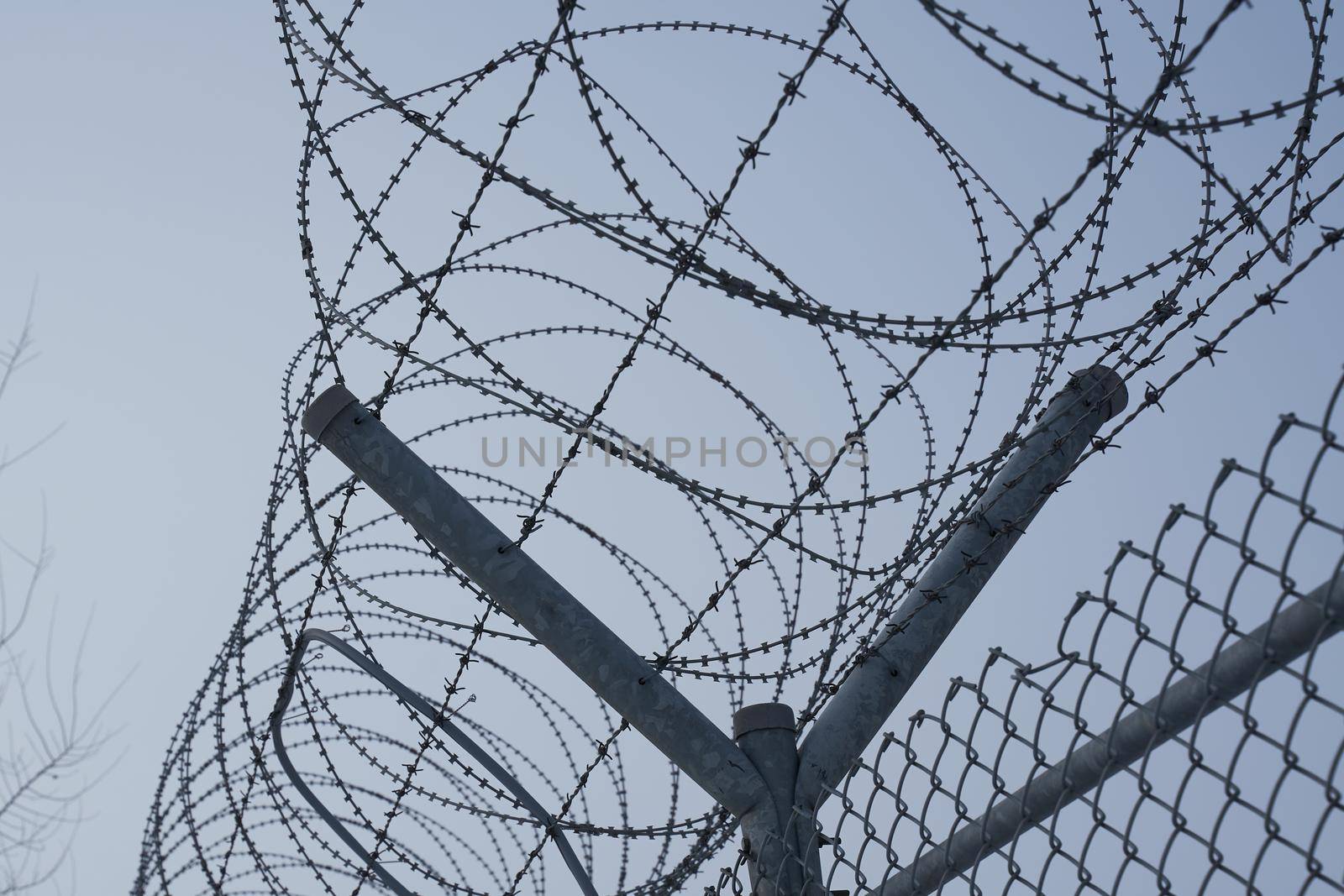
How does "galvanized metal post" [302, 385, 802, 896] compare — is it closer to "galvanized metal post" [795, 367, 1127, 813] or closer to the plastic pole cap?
the plastic pole cap

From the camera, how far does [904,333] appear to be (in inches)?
114

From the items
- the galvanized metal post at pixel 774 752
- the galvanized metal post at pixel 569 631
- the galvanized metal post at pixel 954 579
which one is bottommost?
the galvanized metal post at pixel 569 631

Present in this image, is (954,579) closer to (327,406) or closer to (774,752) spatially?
(774,752)

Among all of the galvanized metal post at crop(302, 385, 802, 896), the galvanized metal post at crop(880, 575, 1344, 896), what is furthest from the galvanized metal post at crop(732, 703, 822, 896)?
the galvanized metal post at crop(880, 575, 1344, 896)

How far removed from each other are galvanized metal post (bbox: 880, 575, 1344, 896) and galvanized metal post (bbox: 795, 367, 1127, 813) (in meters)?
0.42

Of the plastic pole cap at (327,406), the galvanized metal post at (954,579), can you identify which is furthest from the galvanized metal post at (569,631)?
the galvanized metal post at (954,579)

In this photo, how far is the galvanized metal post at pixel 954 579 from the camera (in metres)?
3.04

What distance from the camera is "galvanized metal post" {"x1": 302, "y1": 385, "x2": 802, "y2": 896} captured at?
2918mm

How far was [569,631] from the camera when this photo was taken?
2920 mm

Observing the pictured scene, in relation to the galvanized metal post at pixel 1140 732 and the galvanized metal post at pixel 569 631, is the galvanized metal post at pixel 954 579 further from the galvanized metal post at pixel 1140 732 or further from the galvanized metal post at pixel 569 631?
the galvanized metal post at pixel 1140 732

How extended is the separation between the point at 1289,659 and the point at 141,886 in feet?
16.5

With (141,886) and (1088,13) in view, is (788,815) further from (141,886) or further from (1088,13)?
(141,886)

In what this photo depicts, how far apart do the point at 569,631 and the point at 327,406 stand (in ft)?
2.50

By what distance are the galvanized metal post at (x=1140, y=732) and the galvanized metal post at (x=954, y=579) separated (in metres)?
0.42
